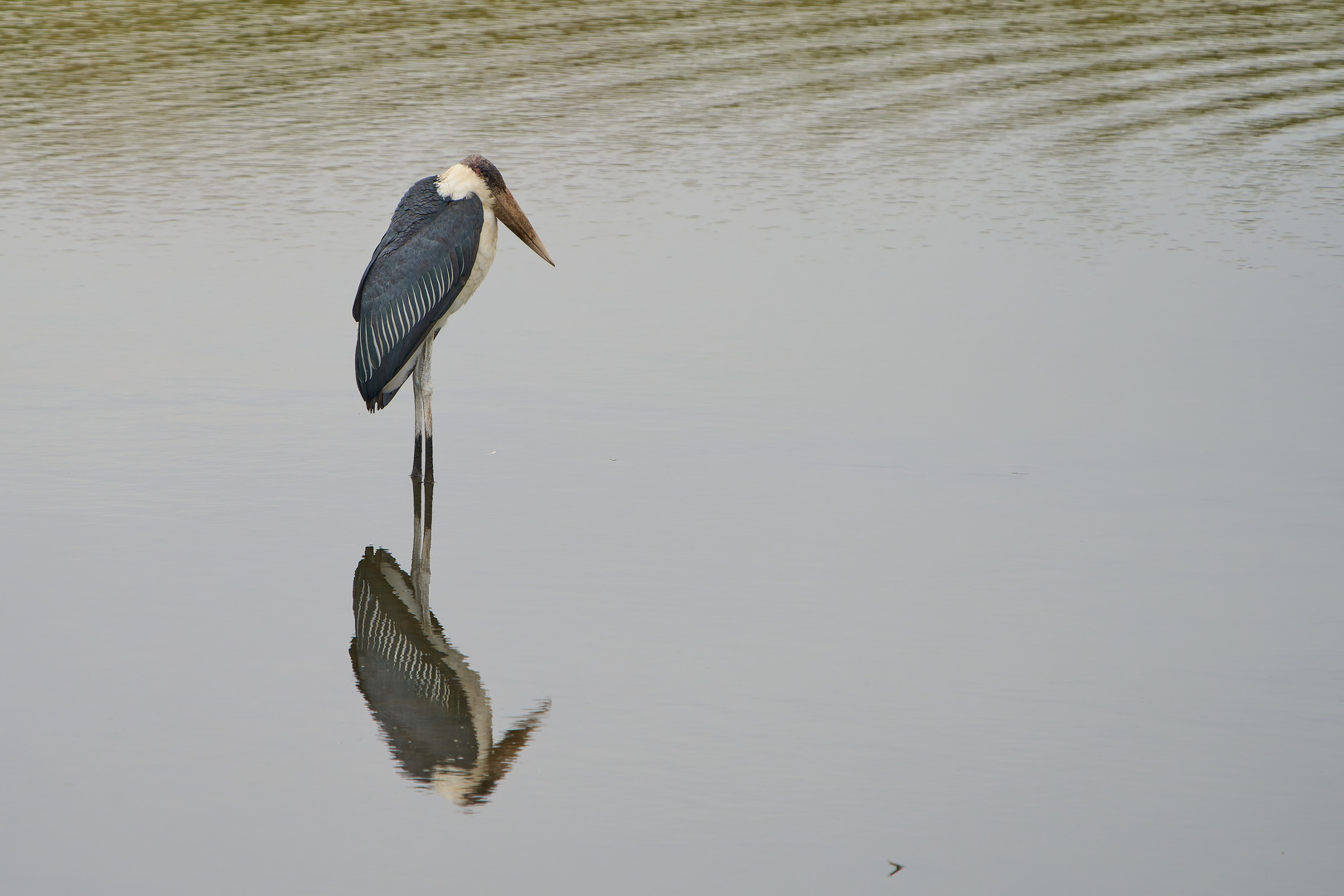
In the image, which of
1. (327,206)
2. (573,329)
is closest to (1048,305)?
(573,329)

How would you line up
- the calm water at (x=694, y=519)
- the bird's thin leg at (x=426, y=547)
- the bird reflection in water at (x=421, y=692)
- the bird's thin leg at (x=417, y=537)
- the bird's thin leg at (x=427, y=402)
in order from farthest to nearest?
the bird's thin leg at (x=427, y=402)
the bird's thin leg at (x=417, y=537)
the bird's thin leg at (x=426, y=547)
the bird reflection in water at (x=421, y=692)
the calm water at (x=694, y=519)

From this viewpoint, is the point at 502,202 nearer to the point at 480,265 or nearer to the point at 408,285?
the point at 480,265

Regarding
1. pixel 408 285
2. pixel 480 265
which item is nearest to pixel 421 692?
pixel 408 285

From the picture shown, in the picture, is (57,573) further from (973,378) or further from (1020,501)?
(973,378)

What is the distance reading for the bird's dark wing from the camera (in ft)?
25.7

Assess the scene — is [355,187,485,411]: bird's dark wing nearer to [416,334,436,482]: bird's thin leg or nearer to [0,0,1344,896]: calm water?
[416,334,436,482]: bird's thin leg

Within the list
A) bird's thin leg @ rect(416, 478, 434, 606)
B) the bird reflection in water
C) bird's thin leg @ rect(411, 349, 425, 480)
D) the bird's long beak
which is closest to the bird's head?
the bird's long beak

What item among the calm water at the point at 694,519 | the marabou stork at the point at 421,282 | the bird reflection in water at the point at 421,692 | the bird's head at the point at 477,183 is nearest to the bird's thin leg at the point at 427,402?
the marabou stork at the point at 421,282

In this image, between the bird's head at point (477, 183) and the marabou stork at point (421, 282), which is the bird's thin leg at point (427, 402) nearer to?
the marabou stork at point (421, 282)

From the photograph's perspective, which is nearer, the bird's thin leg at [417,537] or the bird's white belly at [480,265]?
the bird's thin leg at [417,537]

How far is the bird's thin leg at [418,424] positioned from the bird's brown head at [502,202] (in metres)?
0.71

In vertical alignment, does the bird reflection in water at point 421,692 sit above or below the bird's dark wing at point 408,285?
below

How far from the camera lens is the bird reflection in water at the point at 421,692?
513 centimetres

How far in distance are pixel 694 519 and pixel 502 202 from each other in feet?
5.96
